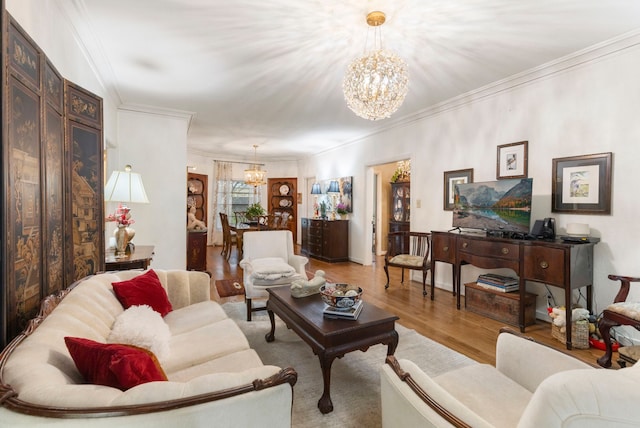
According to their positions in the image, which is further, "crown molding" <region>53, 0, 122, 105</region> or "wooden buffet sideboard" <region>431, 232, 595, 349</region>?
"wooden buffet sideboard" <region>431, 232, 595, 349</region>

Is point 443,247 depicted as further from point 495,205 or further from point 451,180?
point 451,180

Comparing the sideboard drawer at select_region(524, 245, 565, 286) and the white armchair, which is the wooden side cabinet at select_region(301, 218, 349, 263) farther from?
the sideboard drawer at select_region(524, 245, 565, 286)

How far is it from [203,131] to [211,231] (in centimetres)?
366

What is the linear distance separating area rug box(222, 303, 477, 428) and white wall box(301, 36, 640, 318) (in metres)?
1.73

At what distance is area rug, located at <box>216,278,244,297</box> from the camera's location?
4277 millimetres

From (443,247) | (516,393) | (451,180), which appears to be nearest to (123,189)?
(516,393)

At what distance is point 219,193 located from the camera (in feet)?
29.5

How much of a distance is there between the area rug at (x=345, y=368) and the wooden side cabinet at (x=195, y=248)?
8.31 feet

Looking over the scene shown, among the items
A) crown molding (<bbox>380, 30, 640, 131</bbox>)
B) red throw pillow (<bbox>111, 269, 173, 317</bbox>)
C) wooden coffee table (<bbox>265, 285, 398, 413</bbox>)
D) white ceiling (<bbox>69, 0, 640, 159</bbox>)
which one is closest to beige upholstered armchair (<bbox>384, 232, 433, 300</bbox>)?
crown molding (<bbox>380, 30, 640, 131</bbox>)

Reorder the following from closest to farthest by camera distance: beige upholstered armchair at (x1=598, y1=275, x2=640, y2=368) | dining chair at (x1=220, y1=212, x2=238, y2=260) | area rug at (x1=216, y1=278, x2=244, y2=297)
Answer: beige upholstered armchair at (x1=598, y1=275, x2=640, y2=368) → area rug at (x1=216, y1=278, x2=244, y2=297) → dining chair at (x1=220, y1=212, x2=238, y2=260)

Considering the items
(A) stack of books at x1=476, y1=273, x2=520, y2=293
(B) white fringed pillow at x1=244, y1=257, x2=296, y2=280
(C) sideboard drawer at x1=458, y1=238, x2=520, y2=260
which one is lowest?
(A) stack of books at x1=476, y1=273, x2=520, y2=293

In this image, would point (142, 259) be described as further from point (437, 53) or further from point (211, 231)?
point (211, 231)

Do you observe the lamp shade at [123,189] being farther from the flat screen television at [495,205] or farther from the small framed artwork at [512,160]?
the small framed artwork at [512,160]

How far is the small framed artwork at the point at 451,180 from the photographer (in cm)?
409
